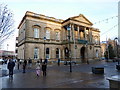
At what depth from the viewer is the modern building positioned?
117 ft

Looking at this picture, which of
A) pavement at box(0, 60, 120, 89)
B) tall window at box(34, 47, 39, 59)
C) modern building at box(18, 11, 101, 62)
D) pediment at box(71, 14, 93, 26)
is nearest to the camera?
pavement at box(0, 60, 120, 89)

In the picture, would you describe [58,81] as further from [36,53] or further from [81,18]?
[81,18]

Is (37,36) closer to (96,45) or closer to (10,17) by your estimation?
(10,17)

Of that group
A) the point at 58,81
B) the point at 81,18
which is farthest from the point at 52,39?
the point at 58,81

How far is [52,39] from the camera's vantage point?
40.1 m

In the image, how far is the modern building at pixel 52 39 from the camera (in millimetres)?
35812

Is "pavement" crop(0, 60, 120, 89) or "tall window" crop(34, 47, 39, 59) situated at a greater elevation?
"tall window" crop(34, 47, 39, 59)

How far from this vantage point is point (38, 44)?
37.0m

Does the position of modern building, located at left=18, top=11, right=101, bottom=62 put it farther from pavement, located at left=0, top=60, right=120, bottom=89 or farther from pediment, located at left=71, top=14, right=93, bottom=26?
pavement, located at left=0, top=60, right=120, bottom=89

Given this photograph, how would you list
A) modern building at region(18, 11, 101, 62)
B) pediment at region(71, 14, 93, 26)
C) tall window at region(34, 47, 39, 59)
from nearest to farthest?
modern building at region(18, 11, 101, 62), tall window at region(34, 47, 39, 59), pediment at region(71, 14, 93, 26)

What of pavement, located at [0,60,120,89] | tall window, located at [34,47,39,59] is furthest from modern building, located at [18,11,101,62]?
pavement, located at [0,60,120,89]

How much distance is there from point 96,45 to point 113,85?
50.9 m


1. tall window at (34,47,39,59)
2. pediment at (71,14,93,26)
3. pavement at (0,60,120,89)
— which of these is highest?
pediment at (71,14,93,26)

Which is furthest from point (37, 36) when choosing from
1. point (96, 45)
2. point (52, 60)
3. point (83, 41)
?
point (96, 45)
